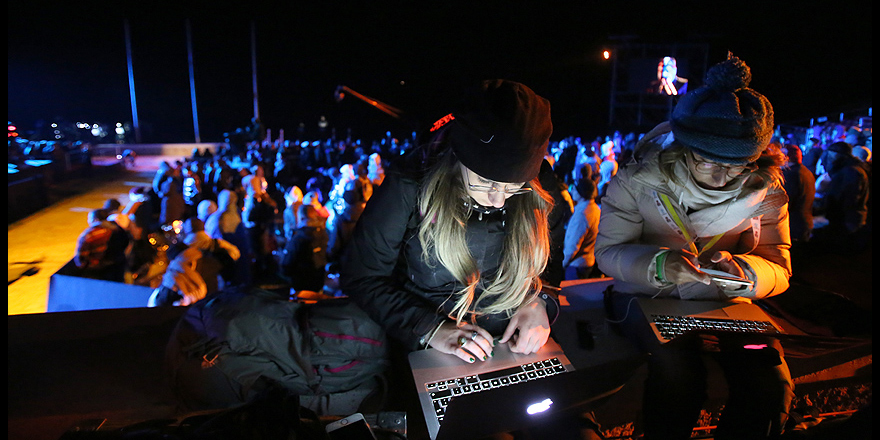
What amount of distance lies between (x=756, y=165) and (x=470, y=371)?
1.39m

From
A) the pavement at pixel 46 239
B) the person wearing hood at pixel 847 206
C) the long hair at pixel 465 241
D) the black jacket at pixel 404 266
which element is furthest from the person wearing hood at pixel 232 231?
the person wearing hood at pixel 847 206

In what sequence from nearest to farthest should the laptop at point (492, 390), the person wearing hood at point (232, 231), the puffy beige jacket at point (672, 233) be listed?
the laptop at point (492, 390) < the puffy beige jacket at point (672, 233) < the person wearing hood at point (232, 231)

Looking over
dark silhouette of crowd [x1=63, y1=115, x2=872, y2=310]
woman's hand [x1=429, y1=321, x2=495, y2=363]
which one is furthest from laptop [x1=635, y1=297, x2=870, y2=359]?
dark silhouette of crowd [x1=63, y1=115, x2=872, y2=310]

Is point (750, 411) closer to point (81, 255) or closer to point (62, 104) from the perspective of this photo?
point (81, 255)

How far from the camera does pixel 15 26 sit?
4.55 m

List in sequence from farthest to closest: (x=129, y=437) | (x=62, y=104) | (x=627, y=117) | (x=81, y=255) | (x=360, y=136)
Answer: (x=360, y=136) → (x=627, y=117) → (x=62, y=104) → (x=81, y=255) → (x=129, y=437)

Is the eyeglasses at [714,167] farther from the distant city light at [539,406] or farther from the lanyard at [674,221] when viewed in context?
the distant city light at [539,406]

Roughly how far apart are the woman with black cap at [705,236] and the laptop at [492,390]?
0.38m

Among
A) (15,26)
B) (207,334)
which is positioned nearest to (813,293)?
Result: (207,334)

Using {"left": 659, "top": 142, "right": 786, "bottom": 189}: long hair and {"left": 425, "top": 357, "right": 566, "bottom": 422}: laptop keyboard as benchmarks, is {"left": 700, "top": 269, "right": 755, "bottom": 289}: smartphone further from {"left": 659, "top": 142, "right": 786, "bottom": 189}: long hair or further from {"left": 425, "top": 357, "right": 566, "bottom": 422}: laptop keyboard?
{"left": 425, "top": 357, "right": 566, "bottom": 422}: laptop keyboard

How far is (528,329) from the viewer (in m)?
Answer: 1.50

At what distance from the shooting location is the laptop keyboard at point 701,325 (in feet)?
5.12

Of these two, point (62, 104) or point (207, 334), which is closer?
point (207, 334)

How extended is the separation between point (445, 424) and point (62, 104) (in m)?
9.20
